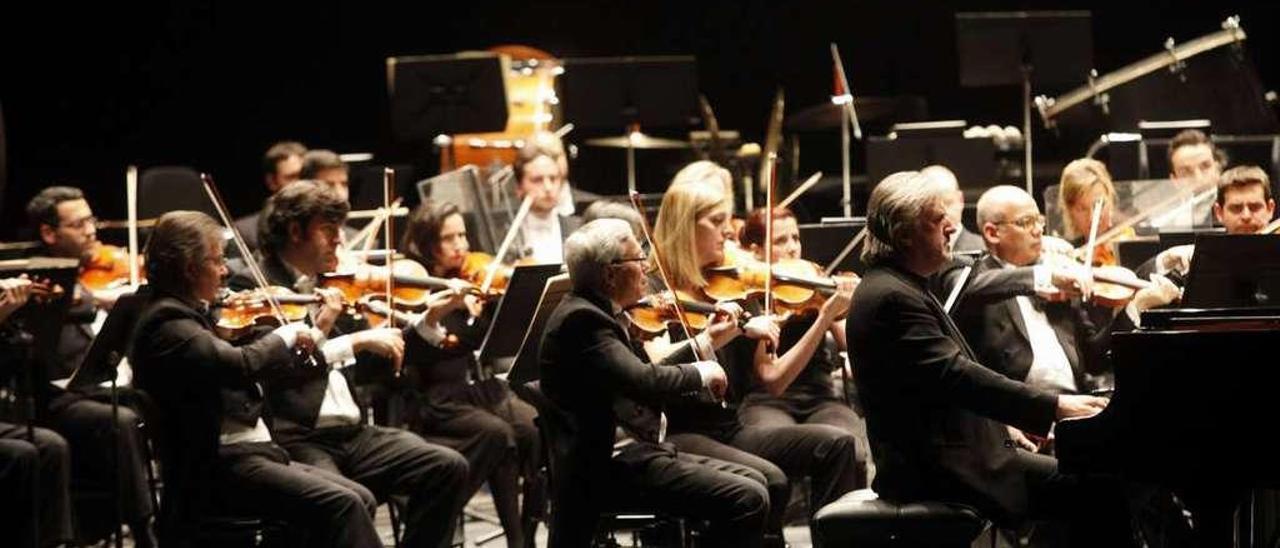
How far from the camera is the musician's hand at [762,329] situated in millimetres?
5027

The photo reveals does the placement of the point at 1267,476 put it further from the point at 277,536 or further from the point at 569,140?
the point at 569,140

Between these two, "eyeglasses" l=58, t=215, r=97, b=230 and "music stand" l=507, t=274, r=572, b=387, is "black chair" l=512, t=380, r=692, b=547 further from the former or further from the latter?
"eyeglasses" l=58, t=215, r=97, b=230

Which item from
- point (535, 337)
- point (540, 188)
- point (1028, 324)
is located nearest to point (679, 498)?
point (535, 337)

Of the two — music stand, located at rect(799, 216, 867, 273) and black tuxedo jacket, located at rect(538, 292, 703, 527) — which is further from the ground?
music stand, located at rect(799, 216, 867, 273)

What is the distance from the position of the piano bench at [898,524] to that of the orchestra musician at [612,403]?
49 cm

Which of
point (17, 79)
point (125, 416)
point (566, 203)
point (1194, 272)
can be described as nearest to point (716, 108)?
point (566, 203)

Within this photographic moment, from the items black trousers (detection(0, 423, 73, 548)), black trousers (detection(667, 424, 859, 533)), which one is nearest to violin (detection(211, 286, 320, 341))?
black trousers (detection(0, 423, 73, 548))

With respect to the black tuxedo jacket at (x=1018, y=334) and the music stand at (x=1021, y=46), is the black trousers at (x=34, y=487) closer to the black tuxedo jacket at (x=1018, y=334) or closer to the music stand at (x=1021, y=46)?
the black tuxedo jacket at (x=1018, y=334)

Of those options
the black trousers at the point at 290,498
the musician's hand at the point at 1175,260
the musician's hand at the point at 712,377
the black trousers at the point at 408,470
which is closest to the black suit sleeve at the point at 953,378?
the musician's hand at the point at 712,377

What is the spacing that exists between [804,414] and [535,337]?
41.1 inches

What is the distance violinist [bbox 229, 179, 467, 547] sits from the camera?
17.2ft

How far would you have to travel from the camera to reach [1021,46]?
25.9 ft

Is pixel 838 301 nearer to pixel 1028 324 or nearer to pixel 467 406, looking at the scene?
pixel 1028 324

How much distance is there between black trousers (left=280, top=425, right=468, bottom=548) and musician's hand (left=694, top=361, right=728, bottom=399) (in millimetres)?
1005
